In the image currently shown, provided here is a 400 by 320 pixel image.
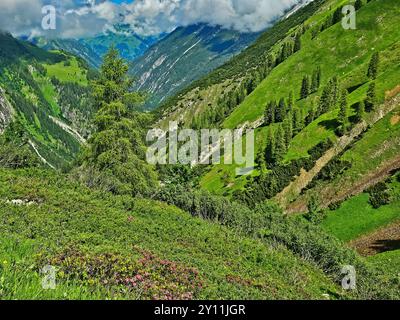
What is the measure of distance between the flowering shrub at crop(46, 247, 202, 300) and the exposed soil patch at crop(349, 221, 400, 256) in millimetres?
46217

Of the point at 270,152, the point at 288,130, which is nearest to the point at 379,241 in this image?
the point at 270,152

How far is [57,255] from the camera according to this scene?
11781 mm

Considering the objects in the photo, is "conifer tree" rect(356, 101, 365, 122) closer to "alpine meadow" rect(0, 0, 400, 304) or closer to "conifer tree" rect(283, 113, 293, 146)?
"alpine meadow" rect(0, 0, 400, 304)

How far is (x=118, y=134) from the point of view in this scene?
1699 inches

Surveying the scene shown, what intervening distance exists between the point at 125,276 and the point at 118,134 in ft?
108

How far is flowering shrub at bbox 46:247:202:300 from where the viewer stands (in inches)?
420

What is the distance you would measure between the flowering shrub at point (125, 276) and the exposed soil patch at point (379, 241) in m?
46.2

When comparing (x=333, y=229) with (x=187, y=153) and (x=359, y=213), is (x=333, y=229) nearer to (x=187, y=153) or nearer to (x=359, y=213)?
(x=359, y=213)

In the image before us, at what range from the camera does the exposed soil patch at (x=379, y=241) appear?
172 ft

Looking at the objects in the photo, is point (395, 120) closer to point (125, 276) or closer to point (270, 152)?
point (270, 152)

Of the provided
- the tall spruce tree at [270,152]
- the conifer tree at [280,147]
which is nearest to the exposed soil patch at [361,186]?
the conifer tree at [280,147]

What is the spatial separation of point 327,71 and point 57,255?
167 meters

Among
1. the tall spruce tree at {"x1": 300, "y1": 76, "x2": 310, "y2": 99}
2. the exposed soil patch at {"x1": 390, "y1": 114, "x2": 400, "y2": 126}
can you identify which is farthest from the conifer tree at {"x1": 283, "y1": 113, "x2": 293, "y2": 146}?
the tall spruce tree at {"x1": 300, "y1": 76, "x2": 310, "y2": 99}
